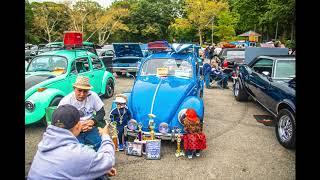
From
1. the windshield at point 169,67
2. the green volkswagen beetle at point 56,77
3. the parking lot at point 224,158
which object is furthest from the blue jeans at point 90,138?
the windshield at point 169,67

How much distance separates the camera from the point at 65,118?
2846mm

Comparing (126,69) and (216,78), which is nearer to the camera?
(216,78)

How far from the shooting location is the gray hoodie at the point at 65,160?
2.61 meters

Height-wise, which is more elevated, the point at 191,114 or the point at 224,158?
the point at 191,114

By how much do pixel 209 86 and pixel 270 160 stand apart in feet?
25.4

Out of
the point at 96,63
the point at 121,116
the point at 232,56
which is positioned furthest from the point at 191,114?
the point at 232,56

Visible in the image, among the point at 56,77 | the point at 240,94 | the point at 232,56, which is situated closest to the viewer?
the point at 56,77

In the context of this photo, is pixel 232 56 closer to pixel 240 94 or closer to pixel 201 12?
pixel 240 94

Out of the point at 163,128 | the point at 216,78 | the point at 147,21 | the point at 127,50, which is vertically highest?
the point at 147,21

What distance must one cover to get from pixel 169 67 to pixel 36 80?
3266 millimetres

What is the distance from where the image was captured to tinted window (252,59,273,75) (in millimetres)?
8469

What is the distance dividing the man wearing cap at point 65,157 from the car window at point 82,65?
628cm

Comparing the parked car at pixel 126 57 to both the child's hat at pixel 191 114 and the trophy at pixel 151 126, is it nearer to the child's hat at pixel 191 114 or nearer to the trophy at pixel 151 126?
the trophy at pixel 151 126
